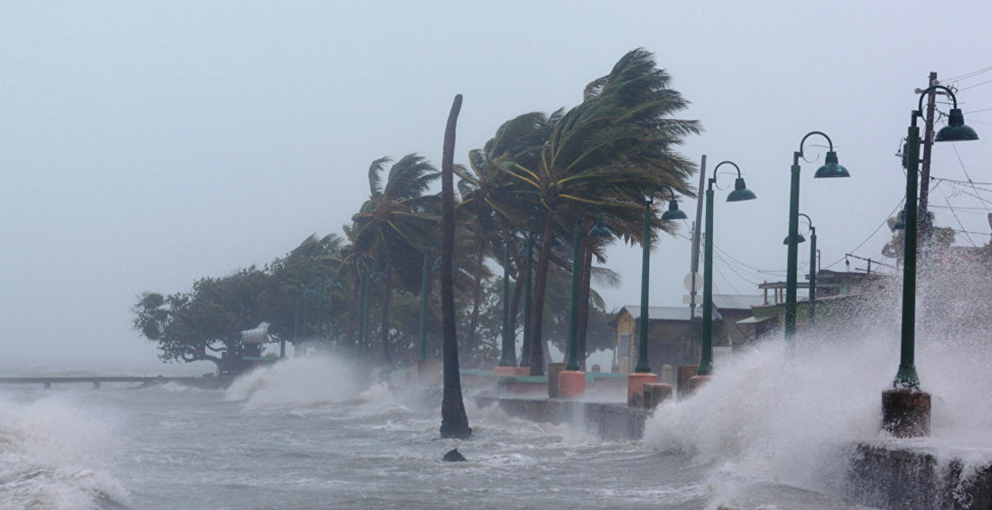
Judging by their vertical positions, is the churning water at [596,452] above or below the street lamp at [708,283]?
below

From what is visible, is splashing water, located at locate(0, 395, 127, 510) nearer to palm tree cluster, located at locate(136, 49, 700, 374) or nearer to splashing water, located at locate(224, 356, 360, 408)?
palm tree cluster, located at locate(136, 49, 700, 374)

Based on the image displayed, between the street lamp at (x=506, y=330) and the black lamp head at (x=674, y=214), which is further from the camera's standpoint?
the street lamp at (x=506, y=330)

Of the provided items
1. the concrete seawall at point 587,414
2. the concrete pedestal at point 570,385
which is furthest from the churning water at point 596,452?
the concrete pedestal at point 570,385

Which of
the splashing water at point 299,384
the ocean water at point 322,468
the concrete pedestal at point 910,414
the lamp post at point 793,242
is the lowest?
the splashing water at point 299,384

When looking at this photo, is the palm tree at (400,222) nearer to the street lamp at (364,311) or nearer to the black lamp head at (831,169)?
the street lamp at (364,311)

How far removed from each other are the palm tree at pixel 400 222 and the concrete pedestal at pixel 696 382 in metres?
32.1

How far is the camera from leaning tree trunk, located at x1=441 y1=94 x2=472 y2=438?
23953 mm

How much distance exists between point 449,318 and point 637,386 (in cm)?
481

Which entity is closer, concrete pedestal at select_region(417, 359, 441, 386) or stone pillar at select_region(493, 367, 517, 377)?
stone pillar at select_region(493, 367, 517, 377)

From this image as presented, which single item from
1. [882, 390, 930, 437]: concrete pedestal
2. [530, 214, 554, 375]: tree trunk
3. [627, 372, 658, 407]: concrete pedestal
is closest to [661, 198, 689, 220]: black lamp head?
[627, 372, 658, 407]: concrete pedestal

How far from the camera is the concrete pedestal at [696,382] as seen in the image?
20203mm

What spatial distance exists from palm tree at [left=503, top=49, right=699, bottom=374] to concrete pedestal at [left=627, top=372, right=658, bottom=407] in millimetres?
10579

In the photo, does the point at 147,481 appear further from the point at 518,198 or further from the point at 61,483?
the point at 518,198

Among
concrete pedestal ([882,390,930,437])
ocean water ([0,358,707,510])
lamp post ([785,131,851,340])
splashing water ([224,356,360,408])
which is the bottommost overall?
splashing water ([224,356,360,408])
